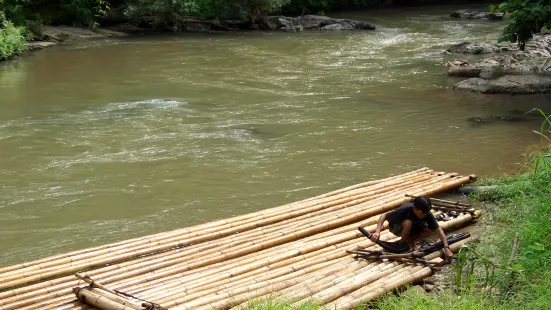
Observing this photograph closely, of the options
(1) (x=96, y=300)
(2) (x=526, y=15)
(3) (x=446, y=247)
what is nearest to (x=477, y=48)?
(2) (x=526, y=15)

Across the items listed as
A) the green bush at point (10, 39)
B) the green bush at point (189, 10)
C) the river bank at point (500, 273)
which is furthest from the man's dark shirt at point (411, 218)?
the green bush at point (189, 10)

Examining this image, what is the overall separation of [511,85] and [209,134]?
21.6ft

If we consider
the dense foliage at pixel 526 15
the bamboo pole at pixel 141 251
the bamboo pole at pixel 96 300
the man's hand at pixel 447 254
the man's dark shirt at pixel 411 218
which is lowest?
the bamboo pole at pixel 141 251

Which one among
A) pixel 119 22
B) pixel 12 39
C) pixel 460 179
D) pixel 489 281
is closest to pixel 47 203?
pixel 460 179

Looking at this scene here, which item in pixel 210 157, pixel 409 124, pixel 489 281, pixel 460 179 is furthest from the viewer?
pixel 409 124

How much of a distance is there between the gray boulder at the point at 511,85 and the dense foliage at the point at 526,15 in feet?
3.85

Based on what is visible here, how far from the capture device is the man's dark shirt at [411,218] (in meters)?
6.56

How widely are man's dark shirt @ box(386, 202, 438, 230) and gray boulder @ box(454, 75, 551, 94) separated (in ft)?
31.0

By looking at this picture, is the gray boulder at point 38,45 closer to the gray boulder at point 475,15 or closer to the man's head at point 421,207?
the gray boulder at point 475,15

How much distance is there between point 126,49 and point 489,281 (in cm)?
1797

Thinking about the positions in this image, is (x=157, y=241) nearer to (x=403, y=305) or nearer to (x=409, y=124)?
(x=403, y=305)

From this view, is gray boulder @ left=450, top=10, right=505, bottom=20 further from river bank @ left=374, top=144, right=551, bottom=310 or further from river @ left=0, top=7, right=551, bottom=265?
river bank @ left=374, top=144, right=551, bottom=310

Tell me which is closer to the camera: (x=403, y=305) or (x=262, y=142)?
(x=403, y=305)

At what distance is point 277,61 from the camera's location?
19.9 m
